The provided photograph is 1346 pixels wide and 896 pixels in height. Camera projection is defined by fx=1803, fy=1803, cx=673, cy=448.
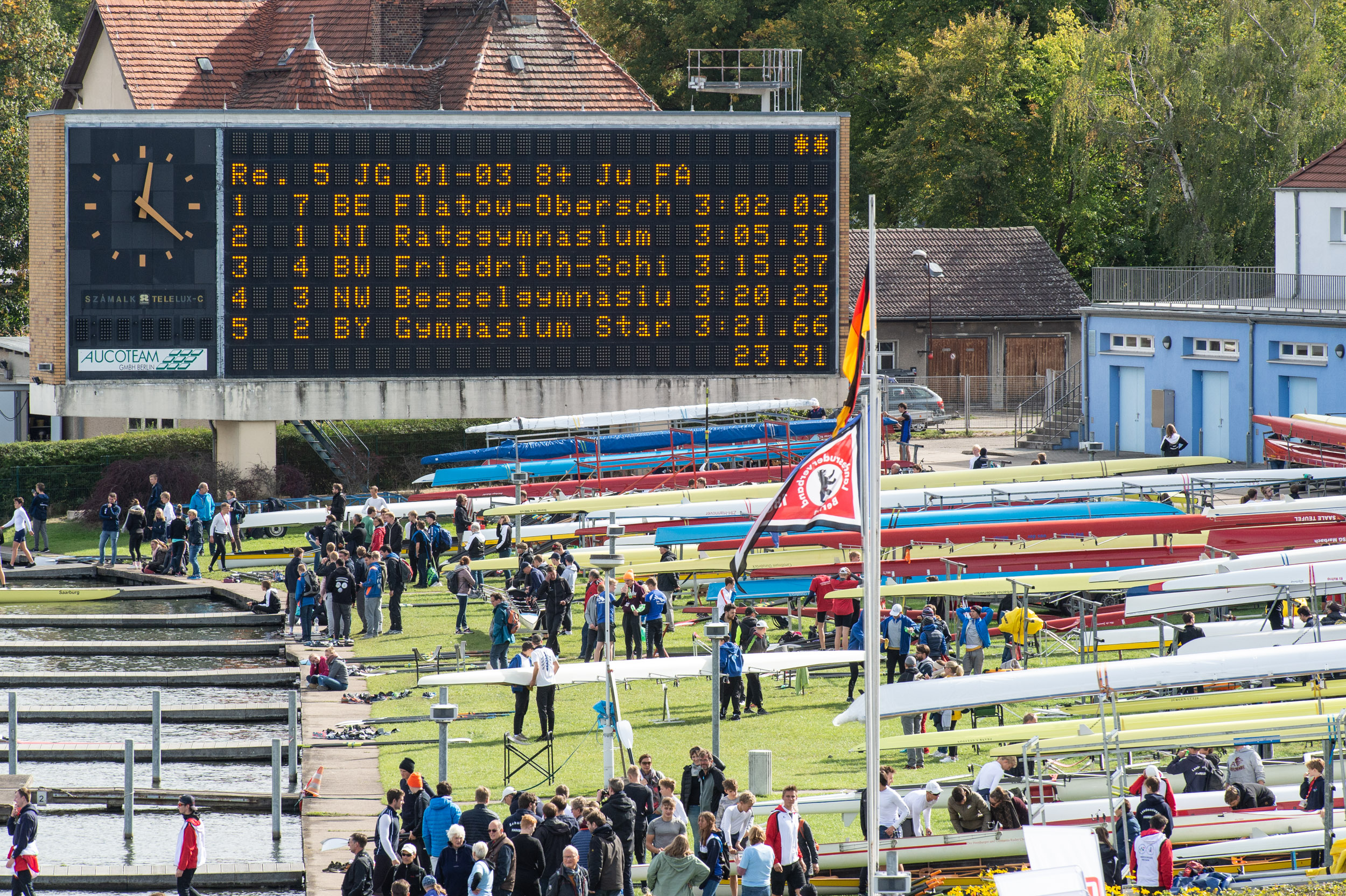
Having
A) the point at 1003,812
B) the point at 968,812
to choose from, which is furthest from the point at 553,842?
the point at 1003,812

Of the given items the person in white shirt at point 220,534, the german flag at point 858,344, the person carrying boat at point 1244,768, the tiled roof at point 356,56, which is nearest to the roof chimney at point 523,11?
the tiled roof at point 356,56

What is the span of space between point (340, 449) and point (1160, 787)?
28.9m

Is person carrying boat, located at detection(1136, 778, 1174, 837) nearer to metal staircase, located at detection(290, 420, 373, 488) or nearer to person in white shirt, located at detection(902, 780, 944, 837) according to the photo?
person in white shirt, located at detection(902, 780, 944, 837)

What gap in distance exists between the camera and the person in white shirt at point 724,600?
2091 cm

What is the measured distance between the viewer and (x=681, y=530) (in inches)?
1121

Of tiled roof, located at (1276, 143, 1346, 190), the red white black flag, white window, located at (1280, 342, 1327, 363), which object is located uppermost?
tiled roof, located at (1276, 143, 1346, 190)

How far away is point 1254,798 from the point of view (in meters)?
17.2

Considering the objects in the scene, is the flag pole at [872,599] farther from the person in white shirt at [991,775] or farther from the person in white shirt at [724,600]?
the person in white shirt at [724,600]

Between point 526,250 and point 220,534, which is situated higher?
point 526,250

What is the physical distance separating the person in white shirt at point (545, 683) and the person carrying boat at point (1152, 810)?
7.05 m

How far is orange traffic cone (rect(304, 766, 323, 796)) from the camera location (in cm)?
1952

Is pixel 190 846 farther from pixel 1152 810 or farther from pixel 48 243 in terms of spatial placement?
pixel 48 243

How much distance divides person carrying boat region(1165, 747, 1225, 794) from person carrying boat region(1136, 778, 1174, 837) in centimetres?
261

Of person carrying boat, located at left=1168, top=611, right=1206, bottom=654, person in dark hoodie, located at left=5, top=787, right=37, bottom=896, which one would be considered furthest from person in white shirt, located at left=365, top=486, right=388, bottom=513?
person in dark hoodie, located at left=5, top=787, right=37, bottom=896
